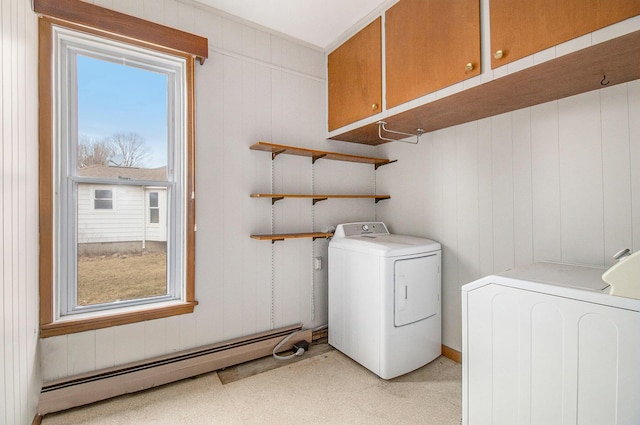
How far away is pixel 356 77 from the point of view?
2477 mm

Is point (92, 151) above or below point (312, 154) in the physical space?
below

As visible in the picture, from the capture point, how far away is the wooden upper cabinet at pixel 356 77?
2275 mm

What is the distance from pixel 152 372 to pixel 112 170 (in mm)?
1372

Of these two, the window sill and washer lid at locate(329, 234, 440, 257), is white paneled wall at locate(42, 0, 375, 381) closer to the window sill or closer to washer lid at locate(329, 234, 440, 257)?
the window sill

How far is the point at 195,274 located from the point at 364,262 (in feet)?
4.10

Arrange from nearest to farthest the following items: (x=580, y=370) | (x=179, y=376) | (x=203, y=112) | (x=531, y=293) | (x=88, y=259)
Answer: (x=580, y=370), (x=531, y=293), (x=88, y=259), (x=179, y=376), (x=203, y=112)

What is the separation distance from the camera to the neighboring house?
6.39ft

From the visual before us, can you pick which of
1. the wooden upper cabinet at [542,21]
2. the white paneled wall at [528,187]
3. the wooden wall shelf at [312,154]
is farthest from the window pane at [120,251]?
the wooden upper cabinet at [542,21]

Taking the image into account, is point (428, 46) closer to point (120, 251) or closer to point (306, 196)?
point (306, 196)

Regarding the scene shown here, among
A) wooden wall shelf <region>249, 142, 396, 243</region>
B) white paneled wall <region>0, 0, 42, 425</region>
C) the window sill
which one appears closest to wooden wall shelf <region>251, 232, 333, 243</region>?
wooden wall shelf <region>249, 142, 396, 243</region>

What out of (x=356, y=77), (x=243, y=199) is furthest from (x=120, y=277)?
(x=356, y=77)

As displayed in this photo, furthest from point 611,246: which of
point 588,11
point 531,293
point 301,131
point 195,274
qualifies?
point 195,274

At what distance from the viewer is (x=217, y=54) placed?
7.55 feet

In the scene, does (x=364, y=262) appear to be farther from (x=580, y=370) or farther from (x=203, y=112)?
(x=203, y=112)
